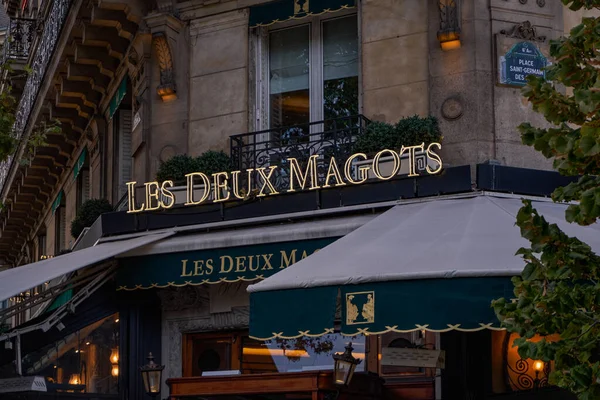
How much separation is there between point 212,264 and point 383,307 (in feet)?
10.9

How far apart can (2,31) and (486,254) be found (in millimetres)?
28338

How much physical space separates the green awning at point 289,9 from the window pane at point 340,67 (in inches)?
11.6

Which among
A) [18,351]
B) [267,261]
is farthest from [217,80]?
[18,351]

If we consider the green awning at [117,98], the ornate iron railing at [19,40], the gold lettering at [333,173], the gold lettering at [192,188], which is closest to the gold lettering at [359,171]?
the gold lettering at [333,173]

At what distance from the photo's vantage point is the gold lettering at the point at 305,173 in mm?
13422

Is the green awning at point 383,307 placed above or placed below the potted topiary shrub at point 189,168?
below

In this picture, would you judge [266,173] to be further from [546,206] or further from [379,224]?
[546,206]

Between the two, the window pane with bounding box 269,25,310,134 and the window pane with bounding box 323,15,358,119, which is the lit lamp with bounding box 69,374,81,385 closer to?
the window pane with bounding box 269,25,310,134

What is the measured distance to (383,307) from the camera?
1090 cm

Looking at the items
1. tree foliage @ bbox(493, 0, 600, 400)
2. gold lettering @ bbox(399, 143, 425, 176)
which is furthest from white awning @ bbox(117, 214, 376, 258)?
tree foliage @ bbox(493, 0, 600, 400)

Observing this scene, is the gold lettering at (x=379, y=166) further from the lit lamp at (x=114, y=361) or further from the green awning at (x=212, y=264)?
the lit lamp at (x=114, y=361)

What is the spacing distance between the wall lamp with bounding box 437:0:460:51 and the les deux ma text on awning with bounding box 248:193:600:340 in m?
1.93

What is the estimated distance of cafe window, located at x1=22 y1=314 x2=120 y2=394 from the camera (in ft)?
49.2

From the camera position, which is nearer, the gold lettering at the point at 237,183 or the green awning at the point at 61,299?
the gold lettering at the point at 237,183
